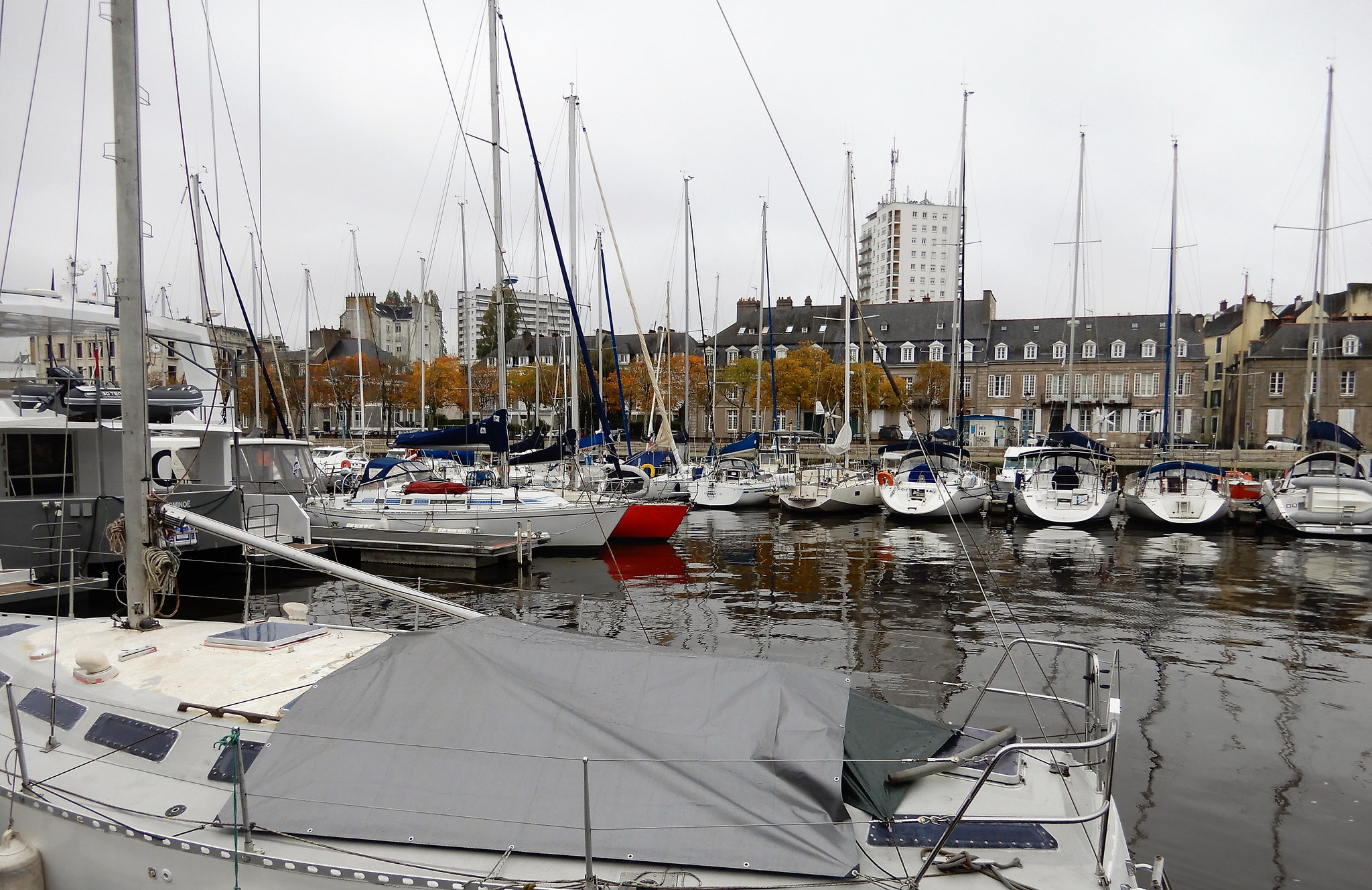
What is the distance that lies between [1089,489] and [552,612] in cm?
2592

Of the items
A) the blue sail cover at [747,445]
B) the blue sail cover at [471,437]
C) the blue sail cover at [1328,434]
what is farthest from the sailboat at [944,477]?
the blue sail cover at [471,437]

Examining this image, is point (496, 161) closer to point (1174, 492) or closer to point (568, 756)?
point (568, 756)

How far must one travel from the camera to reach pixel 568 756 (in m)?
5.03

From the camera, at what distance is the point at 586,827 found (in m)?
4.45

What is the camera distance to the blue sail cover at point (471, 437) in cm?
2333

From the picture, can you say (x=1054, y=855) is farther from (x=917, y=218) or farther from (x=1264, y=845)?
(x=917, y=218)

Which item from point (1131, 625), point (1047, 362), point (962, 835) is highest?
point (1047, 362)

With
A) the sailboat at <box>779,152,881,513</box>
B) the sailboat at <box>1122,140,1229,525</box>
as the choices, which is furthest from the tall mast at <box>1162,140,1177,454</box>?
the sailboat at <box>779,152,881,513</box>

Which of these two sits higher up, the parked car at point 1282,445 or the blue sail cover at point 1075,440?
the blue sail cover at point 1075,440

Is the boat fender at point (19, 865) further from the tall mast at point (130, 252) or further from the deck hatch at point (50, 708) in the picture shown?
the tall mast at point (130, 252)


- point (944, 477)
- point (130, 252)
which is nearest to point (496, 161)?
point (130, 252)

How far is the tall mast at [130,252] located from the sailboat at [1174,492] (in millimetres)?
34302

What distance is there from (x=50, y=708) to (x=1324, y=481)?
38.4 metres

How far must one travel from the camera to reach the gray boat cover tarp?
4.67 metres
